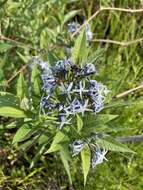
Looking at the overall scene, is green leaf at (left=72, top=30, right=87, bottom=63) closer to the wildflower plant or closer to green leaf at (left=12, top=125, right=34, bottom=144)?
the wildflower plant

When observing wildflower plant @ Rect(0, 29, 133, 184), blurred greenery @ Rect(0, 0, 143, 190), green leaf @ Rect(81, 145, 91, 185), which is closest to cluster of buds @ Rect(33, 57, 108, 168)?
wildflower plant @ Rect(0, 29, 133, 184)

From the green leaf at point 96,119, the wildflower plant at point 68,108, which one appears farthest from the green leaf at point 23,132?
the green leaf at point 96,119

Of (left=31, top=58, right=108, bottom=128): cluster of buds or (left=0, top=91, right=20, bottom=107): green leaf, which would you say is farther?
(left=0, top=91, right=20, bottom=107): green leaf

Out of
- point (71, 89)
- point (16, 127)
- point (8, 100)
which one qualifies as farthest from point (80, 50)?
point (16, 127)

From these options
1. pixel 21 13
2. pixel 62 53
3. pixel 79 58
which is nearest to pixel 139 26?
pixel 62 53

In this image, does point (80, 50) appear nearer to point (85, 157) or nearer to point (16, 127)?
point (85, 157)

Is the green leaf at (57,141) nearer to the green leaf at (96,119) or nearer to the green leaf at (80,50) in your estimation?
the green leaf at (96,119)

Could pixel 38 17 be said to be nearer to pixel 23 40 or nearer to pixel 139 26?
pixel 23 40
